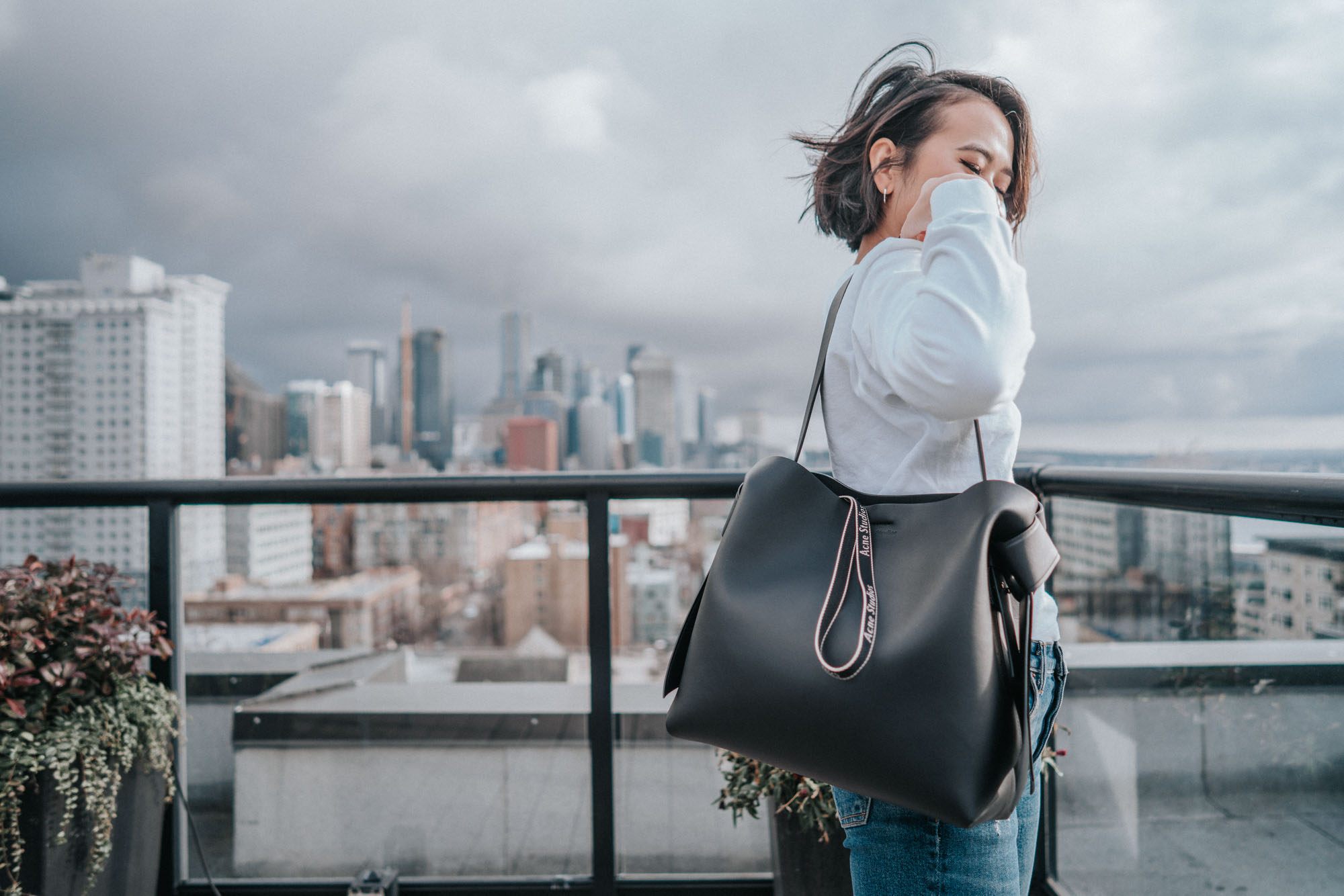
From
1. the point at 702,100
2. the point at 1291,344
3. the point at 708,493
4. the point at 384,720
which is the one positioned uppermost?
the point at 702,100

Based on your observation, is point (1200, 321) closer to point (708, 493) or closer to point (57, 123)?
point (708, 493)

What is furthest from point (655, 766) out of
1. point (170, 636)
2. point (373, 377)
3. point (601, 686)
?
point (373, 377)

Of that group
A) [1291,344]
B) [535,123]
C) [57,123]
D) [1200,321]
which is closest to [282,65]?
[535,123]

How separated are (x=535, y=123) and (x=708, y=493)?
28186 mm

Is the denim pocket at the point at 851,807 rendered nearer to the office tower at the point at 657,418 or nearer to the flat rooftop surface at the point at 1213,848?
the flat rooftop surface at the point at 1213,848

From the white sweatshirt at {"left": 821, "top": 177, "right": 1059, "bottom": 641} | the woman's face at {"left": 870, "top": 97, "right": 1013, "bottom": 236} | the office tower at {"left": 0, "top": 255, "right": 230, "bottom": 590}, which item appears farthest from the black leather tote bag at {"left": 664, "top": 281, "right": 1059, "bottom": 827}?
the office tower at {"left": 0, "top": 255, "right": 230, "bottom": 590}

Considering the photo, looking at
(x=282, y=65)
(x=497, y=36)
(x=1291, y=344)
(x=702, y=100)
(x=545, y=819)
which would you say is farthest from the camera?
(x=702, y=100)

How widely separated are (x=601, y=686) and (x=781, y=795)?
0.42 m

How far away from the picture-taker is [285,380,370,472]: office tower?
1925cm

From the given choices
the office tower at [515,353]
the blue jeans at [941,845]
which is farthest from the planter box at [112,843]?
the office tower at [515,353]

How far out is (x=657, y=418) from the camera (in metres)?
15.4

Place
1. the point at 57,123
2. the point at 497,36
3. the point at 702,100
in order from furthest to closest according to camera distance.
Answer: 1. the point at 57,123
2. the point at 702,100
3. the point at 497,36

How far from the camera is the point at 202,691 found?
4.84ft

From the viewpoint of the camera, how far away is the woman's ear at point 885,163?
0.71 m
